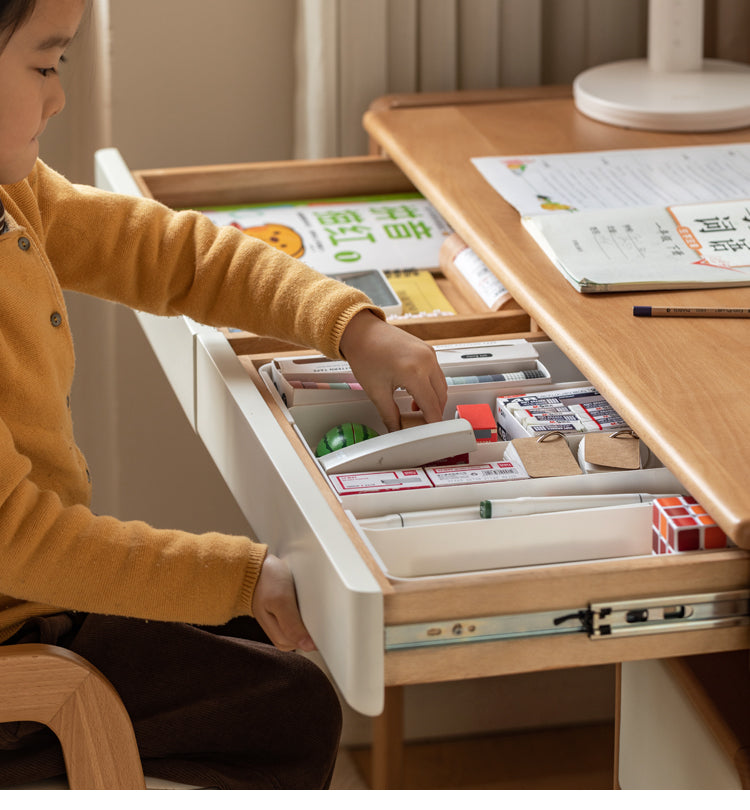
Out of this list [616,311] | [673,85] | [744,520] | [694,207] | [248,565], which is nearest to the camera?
[744,520]

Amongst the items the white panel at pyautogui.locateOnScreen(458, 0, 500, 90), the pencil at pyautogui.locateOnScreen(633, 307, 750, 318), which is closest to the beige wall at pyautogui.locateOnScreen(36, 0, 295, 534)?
the white panel at pyautogui.locateOnScreen(458, 0, 500, 90)

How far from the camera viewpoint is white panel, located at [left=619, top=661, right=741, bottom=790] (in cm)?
101

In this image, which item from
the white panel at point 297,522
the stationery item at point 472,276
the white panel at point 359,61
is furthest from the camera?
the white panel at point 359,61

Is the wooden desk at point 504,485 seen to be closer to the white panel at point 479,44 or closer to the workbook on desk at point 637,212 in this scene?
the workbook on desk at point 637,212

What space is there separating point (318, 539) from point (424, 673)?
0.10m

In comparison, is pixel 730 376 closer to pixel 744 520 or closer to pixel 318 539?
pixel 744 520

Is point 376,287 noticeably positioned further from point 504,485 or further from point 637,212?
point 504,485

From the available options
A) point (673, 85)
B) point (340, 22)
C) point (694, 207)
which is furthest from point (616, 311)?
point (340, 22)

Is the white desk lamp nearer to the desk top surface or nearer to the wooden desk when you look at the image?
the desk top surface

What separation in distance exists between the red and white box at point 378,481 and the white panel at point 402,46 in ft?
3.18

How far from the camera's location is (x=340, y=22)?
1.71 metres

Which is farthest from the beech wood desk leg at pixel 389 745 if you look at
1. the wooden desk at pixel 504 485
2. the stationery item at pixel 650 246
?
the stationery item at pixel 650 246

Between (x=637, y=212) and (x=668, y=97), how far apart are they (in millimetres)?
384

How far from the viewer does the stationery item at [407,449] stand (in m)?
0.94
